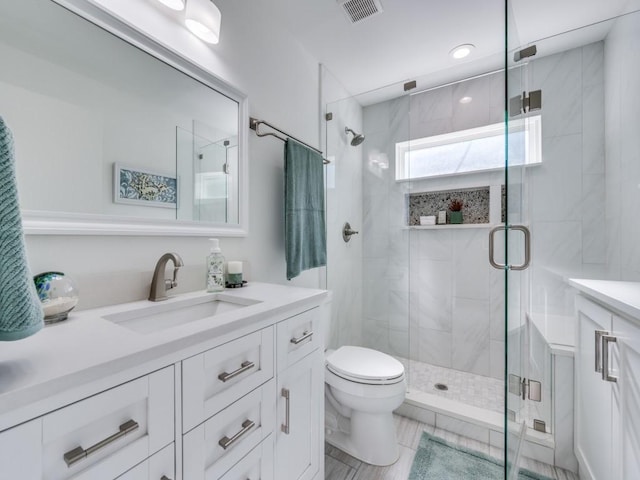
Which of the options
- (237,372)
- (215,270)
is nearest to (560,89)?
(215,270)

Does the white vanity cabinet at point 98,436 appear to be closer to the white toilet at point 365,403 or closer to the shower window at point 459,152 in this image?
A: the white toilet at point 365,403

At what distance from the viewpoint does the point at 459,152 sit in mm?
2221

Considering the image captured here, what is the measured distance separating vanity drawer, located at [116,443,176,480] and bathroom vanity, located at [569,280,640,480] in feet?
4.11

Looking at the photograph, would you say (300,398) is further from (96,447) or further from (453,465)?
(453,465)

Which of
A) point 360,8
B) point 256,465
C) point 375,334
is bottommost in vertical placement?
point 375,334

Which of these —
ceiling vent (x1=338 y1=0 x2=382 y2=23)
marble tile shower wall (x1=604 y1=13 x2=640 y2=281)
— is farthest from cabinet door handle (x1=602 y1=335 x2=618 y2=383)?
ceiling vent (x1=338 y1=0 x2=382 y2=23)

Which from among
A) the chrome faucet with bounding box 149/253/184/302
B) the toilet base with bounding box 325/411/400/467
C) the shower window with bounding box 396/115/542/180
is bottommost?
the toilet base with bounding box 325/411/400/467

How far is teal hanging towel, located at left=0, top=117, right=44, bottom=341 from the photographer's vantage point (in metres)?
0.40

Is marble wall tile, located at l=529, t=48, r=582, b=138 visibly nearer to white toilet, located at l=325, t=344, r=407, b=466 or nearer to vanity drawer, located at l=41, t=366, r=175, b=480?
white toilet, located at l=325, t=344, r=407, b=466

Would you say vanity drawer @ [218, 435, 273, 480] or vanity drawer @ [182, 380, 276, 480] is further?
vanity drawer @ [218, 435, 273, 480]

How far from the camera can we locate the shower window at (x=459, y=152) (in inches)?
76.1

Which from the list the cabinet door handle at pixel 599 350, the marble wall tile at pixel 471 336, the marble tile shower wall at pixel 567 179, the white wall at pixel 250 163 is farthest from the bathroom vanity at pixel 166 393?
the marble tile shower wall at pixel 567 179

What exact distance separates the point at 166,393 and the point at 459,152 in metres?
2.43

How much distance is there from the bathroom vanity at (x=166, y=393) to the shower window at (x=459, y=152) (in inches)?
67.2
